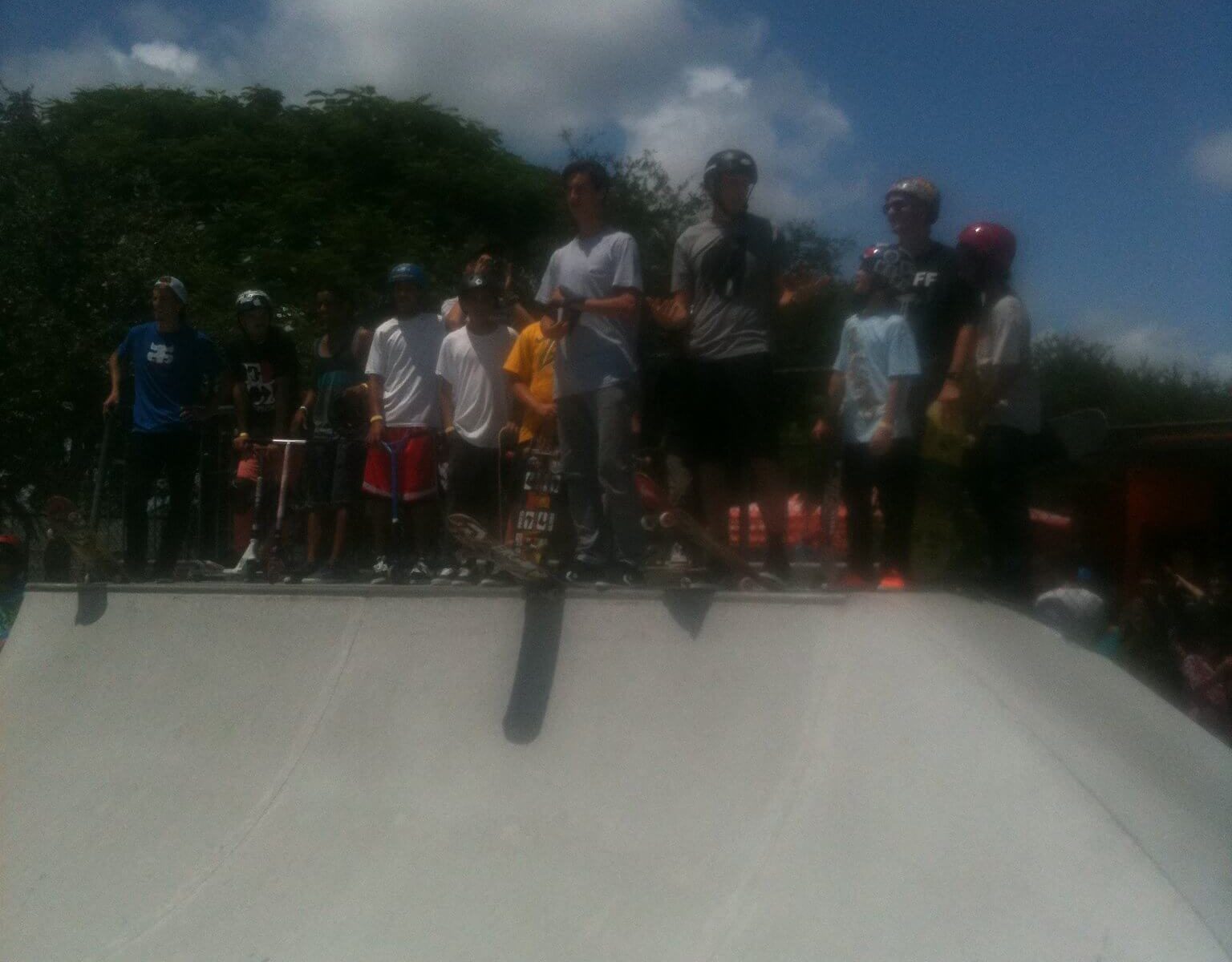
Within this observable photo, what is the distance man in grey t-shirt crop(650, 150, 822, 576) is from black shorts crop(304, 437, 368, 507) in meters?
2.32

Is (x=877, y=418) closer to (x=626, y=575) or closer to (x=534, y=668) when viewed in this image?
(x=626, y=575)

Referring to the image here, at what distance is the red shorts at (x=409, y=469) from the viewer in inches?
276

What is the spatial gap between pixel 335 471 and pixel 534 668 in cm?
282

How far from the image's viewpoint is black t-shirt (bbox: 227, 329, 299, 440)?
7934 mm

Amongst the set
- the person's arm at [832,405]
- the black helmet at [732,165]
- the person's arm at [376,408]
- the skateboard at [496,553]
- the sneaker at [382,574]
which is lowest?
the sneaker at [382,574]

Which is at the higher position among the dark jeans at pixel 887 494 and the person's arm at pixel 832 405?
the person's arm at pixel 832 405

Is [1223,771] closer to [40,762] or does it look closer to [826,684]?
[826,684]

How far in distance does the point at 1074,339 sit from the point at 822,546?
2058 inches

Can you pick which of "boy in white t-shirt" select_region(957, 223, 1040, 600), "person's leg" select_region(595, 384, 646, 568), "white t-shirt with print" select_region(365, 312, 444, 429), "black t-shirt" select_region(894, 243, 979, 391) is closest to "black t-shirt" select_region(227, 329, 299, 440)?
"white t-shirt with print" select_region(365, 312, 444, 429)

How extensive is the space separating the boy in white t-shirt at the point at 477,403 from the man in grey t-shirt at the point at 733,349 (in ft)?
4.13

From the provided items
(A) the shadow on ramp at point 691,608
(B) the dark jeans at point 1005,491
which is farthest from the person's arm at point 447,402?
(B) the dark jeans at point 1005,491

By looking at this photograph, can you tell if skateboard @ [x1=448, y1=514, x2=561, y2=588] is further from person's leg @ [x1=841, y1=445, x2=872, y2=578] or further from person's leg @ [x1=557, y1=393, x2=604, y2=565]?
person's leg @ [x1=841, y1=445, x2=872, y2=578]

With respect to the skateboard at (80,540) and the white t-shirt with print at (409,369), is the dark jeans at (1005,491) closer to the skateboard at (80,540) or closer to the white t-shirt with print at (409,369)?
the white t-shirt with print at (409,369)

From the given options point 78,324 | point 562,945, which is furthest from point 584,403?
point 78,324
